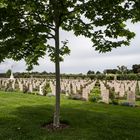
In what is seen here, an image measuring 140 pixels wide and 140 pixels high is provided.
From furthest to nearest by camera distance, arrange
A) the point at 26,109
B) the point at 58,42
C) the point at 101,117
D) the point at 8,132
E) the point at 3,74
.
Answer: the point at 3,74 → the point at 26,109 → the point at 101,117 → the point at 58,42 → the point at 8,132

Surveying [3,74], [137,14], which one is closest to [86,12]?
[137,14]

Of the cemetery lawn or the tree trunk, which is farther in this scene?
the tree trunk

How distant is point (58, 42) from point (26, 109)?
5.07 m

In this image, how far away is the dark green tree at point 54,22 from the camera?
12.2 meters

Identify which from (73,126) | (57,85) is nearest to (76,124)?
(73,126)

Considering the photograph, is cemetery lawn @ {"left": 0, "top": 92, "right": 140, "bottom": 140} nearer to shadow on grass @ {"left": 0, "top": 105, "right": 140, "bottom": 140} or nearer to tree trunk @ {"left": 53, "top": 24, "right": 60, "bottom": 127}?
shadow on grass @ {"left": 0, "top": 105, "right": 140, "bottom": 140}

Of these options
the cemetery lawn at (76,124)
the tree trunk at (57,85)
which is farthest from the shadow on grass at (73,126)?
the tree trunk at (57,85)

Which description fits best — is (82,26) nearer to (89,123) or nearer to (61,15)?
(61,15)

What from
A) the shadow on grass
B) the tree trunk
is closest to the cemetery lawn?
the shadow on grass

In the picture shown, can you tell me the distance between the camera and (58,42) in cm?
1279

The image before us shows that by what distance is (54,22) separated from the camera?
13.0m

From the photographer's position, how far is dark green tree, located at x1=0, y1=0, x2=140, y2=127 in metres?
12.2

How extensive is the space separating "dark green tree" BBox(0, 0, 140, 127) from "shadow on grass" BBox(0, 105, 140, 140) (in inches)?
32.8

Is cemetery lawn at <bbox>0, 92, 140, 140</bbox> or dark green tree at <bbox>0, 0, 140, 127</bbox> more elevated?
dark green tree at <bbox>0, 0, 140, 127</bbox>
